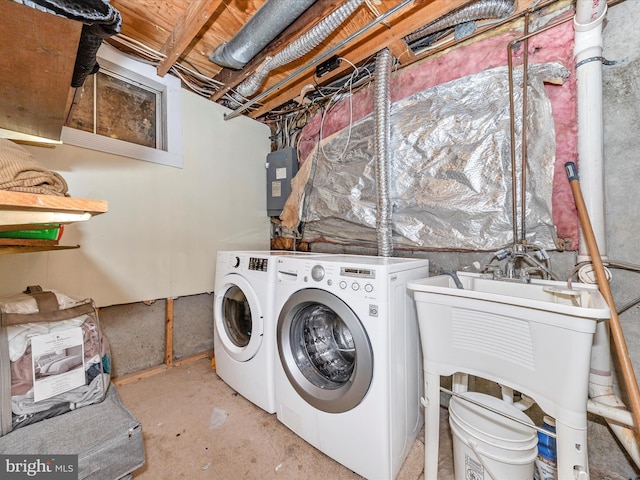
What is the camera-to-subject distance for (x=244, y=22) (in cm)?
170

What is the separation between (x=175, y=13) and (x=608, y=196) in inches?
99.0

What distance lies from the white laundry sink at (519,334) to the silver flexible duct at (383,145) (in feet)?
1.76

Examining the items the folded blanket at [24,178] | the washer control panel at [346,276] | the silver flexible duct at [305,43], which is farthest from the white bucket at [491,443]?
the silver flexible duct at [305,43]

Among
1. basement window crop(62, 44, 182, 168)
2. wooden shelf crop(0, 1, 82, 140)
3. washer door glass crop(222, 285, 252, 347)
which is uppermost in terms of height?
basement window crop(62, 44, 182, 168)

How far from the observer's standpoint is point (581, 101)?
121cm

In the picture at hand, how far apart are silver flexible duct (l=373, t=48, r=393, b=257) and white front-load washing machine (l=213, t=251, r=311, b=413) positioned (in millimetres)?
635

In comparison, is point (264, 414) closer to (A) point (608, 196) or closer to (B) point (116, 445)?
(B) point (116, 445)

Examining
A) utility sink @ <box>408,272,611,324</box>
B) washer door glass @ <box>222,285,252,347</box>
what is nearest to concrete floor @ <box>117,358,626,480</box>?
washer door glass @ <box>222,285,252,347</box>

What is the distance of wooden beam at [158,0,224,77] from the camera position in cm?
134

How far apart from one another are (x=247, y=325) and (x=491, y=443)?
1.48 m

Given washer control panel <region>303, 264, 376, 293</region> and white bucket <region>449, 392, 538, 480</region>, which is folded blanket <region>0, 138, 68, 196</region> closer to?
washer control panel <region>303, 264, 376, 293</region>

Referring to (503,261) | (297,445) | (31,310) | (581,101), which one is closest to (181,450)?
(297,445)

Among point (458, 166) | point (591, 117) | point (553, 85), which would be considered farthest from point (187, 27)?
point (591, 117)

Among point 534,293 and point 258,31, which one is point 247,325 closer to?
point 534,293
